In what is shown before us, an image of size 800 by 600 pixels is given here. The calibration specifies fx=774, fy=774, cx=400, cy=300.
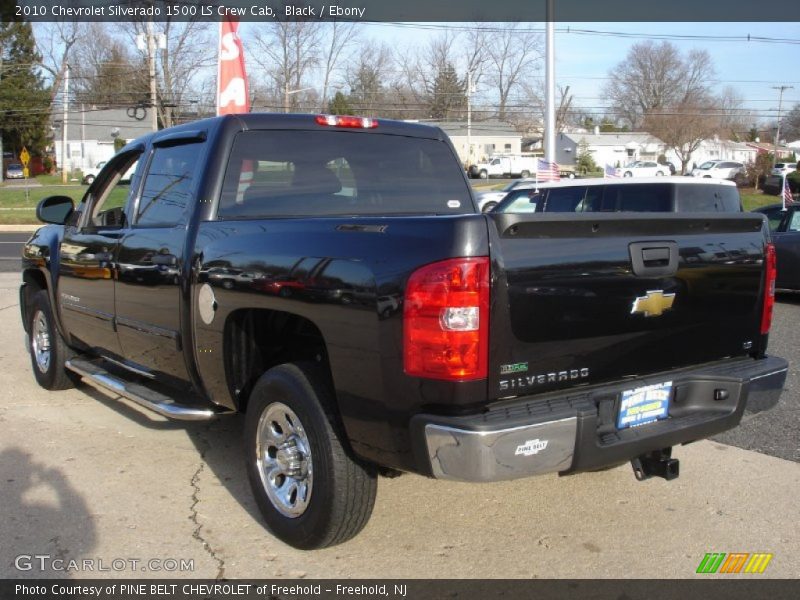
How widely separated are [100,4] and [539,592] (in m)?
39.9

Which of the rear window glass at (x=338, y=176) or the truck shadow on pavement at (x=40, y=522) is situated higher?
the rear window glass at (x=338, y=176)

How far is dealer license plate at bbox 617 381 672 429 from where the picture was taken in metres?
3.19

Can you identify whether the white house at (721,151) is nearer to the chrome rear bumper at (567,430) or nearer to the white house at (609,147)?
the white house at (609,147)

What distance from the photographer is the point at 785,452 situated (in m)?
4.86

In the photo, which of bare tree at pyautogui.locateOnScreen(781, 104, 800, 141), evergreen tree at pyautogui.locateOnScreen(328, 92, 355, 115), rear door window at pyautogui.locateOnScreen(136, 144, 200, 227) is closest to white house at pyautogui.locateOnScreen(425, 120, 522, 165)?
evergreen tree at pyautogui.locateOnScreen(328, 92, 355, 115)

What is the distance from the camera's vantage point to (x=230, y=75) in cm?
1448

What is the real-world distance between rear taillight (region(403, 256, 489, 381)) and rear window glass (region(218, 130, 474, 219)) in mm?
1597

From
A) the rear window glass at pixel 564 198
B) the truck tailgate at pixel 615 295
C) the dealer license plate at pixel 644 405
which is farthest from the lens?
the rear window glass at pixel 564 198

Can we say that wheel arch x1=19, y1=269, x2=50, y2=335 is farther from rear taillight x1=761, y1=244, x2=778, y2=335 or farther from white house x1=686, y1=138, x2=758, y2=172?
white house x1=686, y1=138, x2=758, y2=172

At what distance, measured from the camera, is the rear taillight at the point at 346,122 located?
14.9 feet

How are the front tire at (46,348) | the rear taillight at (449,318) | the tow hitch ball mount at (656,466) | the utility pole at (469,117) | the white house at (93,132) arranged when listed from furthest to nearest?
the white house at (93,132) < the utility pole at (469,117) < the front tire at (46,348) < the tow hitch ball mount at (656,466) < the rear taillight at (449,318)

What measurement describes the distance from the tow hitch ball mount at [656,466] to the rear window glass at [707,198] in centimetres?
679

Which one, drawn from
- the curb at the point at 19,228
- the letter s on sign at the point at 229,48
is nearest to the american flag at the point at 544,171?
the letter s on sign at the point at 229,48

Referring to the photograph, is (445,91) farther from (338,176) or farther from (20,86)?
(338,176)
